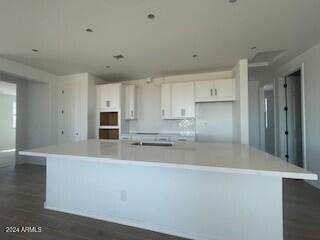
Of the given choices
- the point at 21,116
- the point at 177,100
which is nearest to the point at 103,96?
the point at 177,100

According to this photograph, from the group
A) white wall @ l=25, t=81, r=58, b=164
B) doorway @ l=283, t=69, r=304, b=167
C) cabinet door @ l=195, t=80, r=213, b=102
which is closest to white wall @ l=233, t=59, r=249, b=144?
cabinet door @ l=195, t=80, r=213, b=102

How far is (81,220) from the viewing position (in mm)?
2127

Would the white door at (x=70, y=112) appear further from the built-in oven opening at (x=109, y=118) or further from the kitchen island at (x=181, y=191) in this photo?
the kitchen island at (x=181, y=191)

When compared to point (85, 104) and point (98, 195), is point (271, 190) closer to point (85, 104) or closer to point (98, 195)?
point (98, 195)

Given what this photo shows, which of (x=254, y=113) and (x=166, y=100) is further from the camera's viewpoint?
(x=254, y=113)

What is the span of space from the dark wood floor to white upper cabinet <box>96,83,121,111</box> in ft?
7.66

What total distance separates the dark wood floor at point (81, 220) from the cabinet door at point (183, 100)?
2435mm

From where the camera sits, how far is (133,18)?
2.20m

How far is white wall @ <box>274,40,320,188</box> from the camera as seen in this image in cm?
307

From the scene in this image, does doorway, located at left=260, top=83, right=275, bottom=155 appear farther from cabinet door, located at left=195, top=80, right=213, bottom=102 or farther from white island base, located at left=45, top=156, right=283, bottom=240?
white island base, located at left=45, top=156, right=283, bottom=240

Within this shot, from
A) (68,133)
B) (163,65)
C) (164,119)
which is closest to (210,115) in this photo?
(164,119)

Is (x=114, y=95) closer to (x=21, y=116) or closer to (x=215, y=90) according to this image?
(x=215, y=90)

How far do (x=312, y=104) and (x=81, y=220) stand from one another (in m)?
4.17

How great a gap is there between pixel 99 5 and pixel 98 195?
2.22 m
